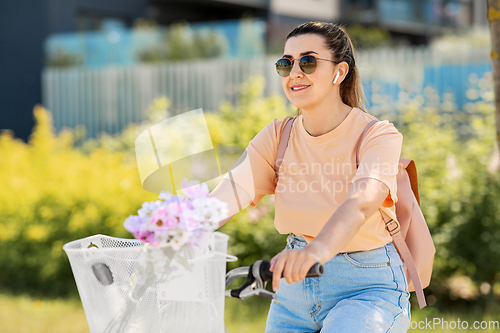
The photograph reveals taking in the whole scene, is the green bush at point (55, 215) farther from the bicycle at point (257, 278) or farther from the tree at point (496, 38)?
the bicycle at point (257, 278)

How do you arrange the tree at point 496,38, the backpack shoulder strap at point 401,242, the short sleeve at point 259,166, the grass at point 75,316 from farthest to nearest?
the grass at point 75,316 → the tree at point 496,38 → the short sleeve at point 259,166 → the backpack shoulder strap at point 401,242

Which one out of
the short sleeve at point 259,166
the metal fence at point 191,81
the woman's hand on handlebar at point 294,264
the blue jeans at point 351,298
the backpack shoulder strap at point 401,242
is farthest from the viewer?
the metal fence at point 191,81

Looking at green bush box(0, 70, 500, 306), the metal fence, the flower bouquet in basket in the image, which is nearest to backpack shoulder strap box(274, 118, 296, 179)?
the flower bouquet in basket

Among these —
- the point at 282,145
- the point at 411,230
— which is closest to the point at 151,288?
the point at 282,145

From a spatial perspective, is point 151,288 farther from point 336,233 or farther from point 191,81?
point 191,81

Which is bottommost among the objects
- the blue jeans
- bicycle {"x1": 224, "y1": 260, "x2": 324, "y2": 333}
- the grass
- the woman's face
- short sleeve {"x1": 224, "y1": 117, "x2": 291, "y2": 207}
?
the grass

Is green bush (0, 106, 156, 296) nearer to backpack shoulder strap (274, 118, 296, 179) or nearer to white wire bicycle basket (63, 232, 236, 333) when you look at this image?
backpack shoulder strap (274, 118, 296, 179)

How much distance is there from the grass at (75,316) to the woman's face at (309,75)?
90.2 inches

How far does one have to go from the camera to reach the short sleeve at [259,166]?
5.73 feet

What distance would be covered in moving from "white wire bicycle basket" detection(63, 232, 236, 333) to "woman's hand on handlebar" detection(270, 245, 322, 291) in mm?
130

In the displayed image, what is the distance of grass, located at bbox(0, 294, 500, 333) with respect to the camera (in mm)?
3617

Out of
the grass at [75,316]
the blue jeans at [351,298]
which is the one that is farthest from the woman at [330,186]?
the grass at [75,316]

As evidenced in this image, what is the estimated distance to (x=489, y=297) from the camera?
148 inches

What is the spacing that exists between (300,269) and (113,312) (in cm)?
47
